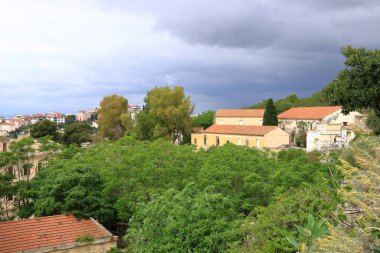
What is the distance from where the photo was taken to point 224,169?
17203 millimetres

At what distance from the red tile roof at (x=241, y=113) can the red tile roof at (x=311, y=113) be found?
12.6 ft

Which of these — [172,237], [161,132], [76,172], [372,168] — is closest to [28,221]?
[76,172]

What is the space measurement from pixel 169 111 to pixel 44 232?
102 ft

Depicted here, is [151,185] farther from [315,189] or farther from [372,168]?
[372,168]

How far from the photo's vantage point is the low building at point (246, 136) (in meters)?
41.9

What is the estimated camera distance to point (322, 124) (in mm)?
41250

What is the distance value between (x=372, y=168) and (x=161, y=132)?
42436mm

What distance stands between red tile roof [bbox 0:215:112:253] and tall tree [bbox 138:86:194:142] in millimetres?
29547

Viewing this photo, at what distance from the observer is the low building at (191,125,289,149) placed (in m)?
41.9

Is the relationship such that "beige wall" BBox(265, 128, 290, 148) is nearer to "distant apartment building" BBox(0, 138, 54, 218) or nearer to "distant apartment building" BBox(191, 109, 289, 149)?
"distant apartment building" BBox(191, 109, 289, 149)

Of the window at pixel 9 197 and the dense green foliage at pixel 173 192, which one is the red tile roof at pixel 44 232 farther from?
the window at pixel 9 197

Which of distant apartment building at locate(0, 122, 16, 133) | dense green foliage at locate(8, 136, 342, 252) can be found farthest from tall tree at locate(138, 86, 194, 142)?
distant apartment building at locate(0, 122, 16, 133)

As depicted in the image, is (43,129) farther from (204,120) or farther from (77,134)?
(204,120)

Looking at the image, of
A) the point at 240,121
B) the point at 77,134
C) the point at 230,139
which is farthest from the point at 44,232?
the point at 77,134
